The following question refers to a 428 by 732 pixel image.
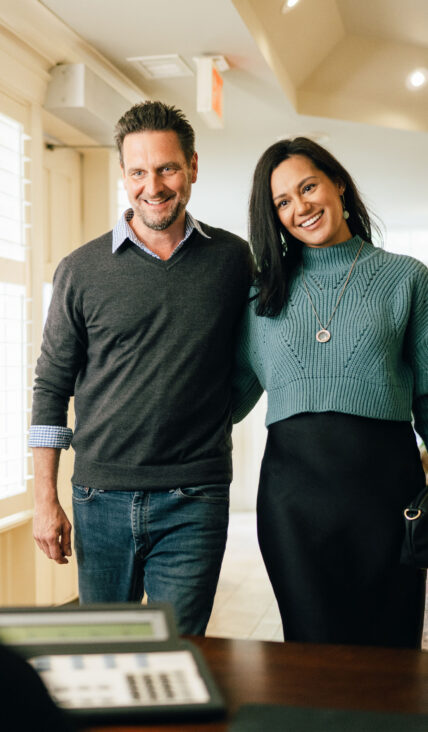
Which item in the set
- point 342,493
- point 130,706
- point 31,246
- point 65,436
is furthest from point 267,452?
point 31,246

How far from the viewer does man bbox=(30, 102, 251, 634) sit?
1.72 meters

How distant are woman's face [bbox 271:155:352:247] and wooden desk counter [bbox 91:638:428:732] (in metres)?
0.95

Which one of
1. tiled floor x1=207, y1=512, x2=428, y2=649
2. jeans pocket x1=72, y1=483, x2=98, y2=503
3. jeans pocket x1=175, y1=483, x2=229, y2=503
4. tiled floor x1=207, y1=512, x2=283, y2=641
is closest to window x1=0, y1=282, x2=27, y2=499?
tiled floor x1=207, y1=512, x2=428, y2=649

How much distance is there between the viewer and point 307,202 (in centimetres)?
167

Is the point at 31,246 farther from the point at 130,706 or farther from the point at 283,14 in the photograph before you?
the point at 130,706

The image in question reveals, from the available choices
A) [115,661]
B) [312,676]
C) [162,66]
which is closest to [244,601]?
[162,66]

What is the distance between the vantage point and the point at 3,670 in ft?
1.12

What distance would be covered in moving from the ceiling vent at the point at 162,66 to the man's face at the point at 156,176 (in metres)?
1.65

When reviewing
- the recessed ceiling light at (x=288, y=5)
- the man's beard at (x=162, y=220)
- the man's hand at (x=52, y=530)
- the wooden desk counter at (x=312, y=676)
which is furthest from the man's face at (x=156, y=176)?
the recessed ceiling light at (x=288, y=5)

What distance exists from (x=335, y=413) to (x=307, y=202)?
47cm

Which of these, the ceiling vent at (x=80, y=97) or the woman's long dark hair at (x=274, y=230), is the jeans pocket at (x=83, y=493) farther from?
the ceiling vent at (x=80, y=97)

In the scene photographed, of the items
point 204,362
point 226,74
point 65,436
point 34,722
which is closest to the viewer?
point 34,722

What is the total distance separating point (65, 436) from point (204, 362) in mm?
412

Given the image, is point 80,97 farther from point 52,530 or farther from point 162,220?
point 52,530
